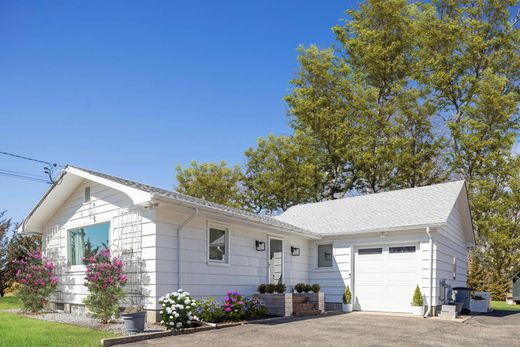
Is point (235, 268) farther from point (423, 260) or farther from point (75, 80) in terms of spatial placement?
point (75, 80)

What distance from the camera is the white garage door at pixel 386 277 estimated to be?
1370 cm

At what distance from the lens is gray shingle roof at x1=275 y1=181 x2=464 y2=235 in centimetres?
1410

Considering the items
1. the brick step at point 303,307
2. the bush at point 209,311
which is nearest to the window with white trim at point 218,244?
the bush at point 209,311

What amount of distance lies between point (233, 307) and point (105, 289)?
3096 millimetres

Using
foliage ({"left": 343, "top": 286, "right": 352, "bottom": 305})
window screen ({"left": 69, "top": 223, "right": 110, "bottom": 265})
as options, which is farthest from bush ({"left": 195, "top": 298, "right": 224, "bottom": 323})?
foliage ({"left": 343, "top": 286, "right": 352, "bottom": 305})

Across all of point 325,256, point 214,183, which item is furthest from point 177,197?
point 214,183

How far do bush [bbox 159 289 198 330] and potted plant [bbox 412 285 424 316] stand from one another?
279 inches

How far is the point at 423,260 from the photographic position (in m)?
13.4

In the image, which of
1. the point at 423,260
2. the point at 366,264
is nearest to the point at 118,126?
the point at 366,264

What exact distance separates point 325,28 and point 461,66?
31.4 feet

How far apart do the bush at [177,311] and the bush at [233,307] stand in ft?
4.82

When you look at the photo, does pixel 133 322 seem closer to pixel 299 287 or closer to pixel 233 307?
pixel 233 307

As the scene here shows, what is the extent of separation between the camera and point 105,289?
10.0m

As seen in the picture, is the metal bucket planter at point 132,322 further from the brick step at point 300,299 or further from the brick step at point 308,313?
the brick step at point 300,299
